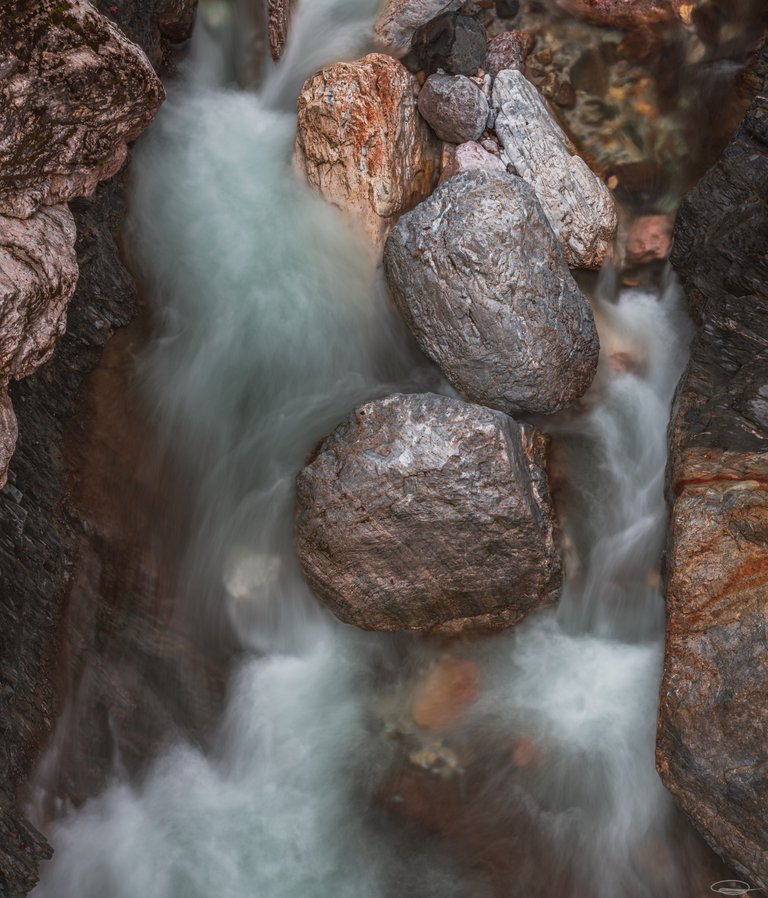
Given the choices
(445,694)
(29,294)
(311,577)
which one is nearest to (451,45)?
(29,294)

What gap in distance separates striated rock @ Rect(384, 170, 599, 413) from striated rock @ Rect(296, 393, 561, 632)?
1.19ft

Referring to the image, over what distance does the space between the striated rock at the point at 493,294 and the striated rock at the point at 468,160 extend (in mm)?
554

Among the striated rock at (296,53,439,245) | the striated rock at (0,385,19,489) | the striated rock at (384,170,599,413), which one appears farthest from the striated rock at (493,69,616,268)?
the striated rock at (0,385,19,489)

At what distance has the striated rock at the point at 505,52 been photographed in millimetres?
5227

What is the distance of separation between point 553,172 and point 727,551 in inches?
108

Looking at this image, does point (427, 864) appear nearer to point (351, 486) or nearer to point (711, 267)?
point (351, 486)

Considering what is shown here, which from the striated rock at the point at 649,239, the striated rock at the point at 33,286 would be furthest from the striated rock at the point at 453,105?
the striated rock at the point at 33,286

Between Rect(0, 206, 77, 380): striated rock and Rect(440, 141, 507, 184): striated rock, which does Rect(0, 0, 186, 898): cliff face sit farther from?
Rect(440, 141, 507, 184): striated rock

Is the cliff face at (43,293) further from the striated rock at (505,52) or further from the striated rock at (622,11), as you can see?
the striated rock at (622,11)

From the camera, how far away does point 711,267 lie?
4758 millimetres

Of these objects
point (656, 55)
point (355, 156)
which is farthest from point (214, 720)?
point (656, 55)

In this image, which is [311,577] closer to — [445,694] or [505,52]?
[445,694]

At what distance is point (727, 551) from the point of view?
3.76 meters

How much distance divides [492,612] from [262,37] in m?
4.27
